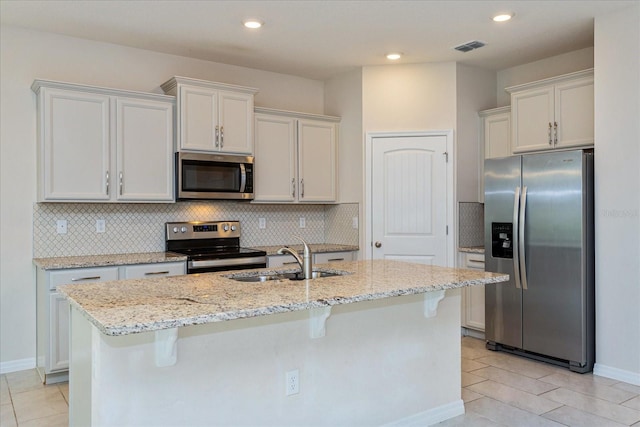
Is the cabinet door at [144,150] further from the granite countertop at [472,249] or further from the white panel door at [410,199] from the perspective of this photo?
the granite countertop at [472,249]

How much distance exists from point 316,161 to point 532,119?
2050 millimetres

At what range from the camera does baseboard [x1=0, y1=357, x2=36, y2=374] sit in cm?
379

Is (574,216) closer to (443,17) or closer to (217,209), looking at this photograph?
(443,17)

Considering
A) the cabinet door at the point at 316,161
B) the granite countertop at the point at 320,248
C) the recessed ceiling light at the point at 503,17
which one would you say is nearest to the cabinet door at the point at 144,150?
the granite countertop at the point at 320,248

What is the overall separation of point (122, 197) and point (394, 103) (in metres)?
2.68

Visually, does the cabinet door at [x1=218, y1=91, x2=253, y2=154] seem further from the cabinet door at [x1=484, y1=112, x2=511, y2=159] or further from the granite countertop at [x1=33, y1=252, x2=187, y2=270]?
the cabinet door at [x1=484, y1=112, x2=511, y2=159]

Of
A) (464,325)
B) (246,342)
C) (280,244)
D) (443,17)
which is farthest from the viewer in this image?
(280,244)

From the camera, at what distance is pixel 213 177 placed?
4.33m

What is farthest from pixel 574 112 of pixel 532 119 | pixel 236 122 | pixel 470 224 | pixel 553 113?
pixel 236 122

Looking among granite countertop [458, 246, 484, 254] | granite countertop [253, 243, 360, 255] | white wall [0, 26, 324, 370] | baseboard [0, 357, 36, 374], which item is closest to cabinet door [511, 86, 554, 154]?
granite countertop [458, 246, 484, 254]

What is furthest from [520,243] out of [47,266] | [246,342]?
[47,266]

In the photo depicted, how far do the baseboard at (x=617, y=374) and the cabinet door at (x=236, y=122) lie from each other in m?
3.28

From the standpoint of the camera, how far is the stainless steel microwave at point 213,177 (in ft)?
13.7

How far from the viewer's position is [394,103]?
4930mm
